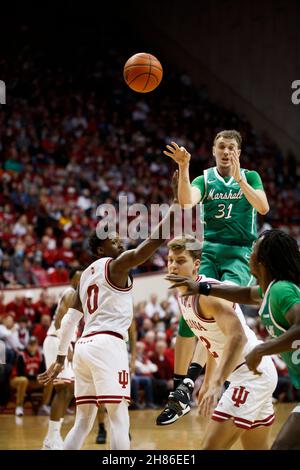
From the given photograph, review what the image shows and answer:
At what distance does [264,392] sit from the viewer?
554 cm

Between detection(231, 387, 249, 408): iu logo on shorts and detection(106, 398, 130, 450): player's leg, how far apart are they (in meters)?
1.04

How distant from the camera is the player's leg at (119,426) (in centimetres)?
588

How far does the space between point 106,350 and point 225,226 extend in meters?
1.95

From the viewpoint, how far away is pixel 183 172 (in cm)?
653

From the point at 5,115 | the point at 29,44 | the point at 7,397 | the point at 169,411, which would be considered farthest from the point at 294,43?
the point at 169,411

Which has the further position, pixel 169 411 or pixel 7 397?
pixel 7 397

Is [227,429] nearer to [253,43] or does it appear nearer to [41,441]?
[41,441]

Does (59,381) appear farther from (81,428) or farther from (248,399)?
(248,399)

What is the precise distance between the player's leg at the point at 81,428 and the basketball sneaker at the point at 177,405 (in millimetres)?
822

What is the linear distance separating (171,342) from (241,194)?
831 cm

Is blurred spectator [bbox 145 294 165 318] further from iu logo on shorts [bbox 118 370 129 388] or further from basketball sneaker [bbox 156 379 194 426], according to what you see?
iu logo on shorts [bbox 118 370 129 388]

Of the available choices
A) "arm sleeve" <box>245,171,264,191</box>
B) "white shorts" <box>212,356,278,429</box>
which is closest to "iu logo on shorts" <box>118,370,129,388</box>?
"white shorts" <box>212,356,278,429</box>

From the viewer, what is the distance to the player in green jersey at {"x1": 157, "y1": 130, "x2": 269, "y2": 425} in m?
7.15

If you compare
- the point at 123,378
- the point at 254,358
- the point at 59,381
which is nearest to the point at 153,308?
the point at 59,381
